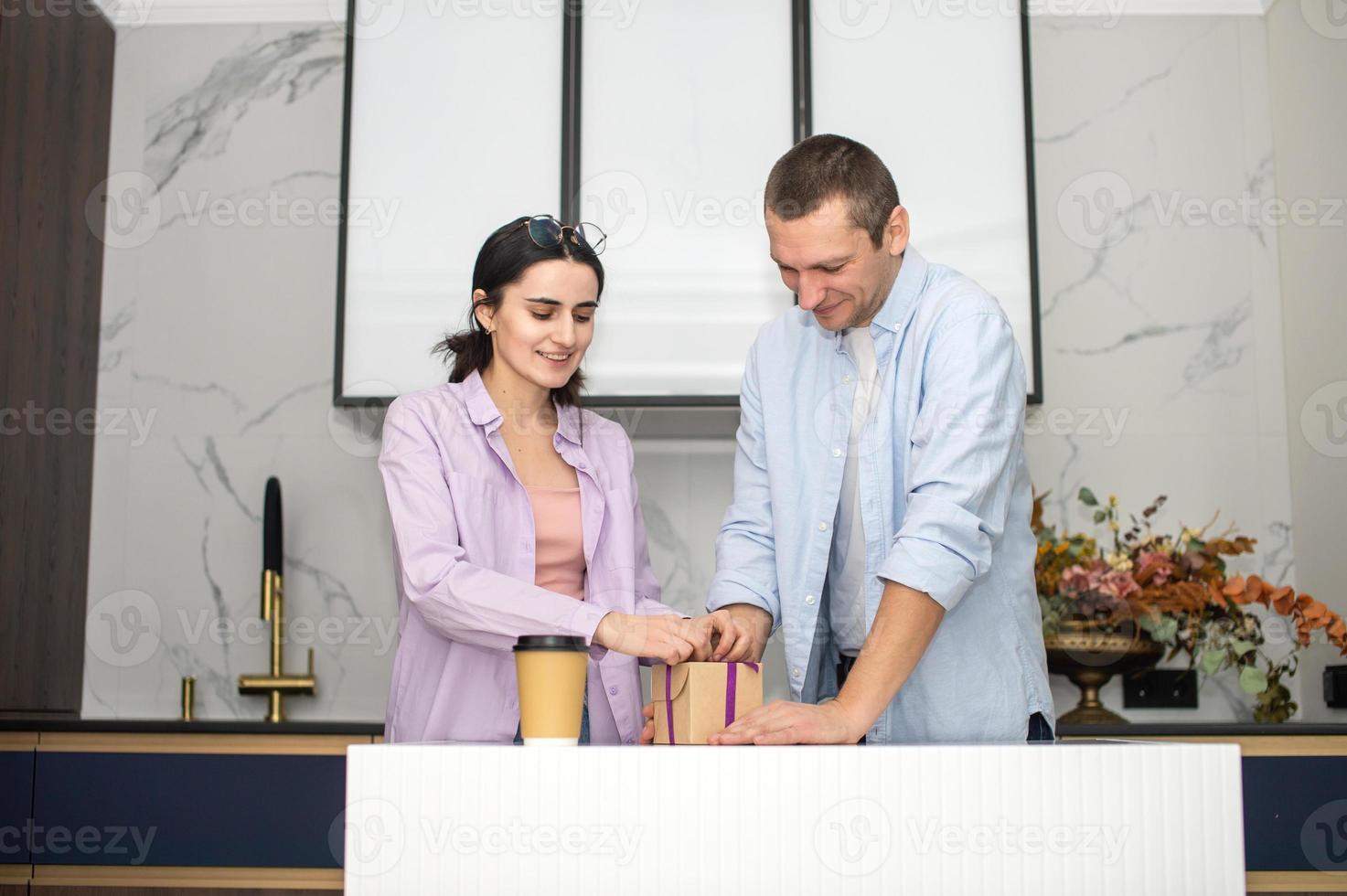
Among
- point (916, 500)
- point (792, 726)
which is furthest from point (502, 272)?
point (792, 726)

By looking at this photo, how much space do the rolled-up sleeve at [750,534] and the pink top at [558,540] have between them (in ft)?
0.56

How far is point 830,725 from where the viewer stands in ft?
3.62

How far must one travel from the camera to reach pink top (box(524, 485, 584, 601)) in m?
1.60

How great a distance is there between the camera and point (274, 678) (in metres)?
2.37

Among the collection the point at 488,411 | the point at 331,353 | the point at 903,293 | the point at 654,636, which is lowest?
the point at 654,636

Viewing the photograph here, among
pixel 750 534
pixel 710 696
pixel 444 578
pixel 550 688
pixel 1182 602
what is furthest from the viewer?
pixel 1182 602

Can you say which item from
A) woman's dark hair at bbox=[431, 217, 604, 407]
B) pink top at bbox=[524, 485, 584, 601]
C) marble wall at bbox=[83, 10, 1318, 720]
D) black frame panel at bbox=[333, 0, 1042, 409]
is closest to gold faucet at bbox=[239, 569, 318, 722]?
marble wall at bbox=[83, 10, 1318, 720]

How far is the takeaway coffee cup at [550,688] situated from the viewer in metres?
1.05

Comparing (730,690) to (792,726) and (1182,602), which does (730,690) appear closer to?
(792,726)

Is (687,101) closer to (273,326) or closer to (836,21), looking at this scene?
(836,21)

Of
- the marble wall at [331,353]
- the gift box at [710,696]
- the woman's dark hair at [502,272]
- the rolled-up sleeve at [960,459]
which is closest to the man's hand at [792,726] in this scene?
the gift box at [710,696]

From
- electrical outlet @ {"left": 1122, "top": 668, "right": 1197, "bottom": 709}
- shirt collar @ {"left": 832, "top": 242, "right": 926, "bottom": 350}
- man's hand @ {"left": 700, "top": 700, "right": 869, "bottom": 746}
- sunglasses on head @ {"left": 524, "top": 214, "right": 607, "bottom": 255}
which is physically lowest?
electrical outlet @ {"left": 1122, "top": 668, "right": 1197, "bottom": 709}

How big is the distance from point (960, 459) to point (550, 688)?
0.48m

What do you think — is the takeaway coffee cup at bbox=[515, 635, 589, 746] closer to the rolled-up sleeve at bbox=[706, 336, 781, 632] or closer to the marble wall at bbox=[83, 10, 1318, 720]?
the rolled-up sleeve at bbox=[706, 336, 781, 632]
